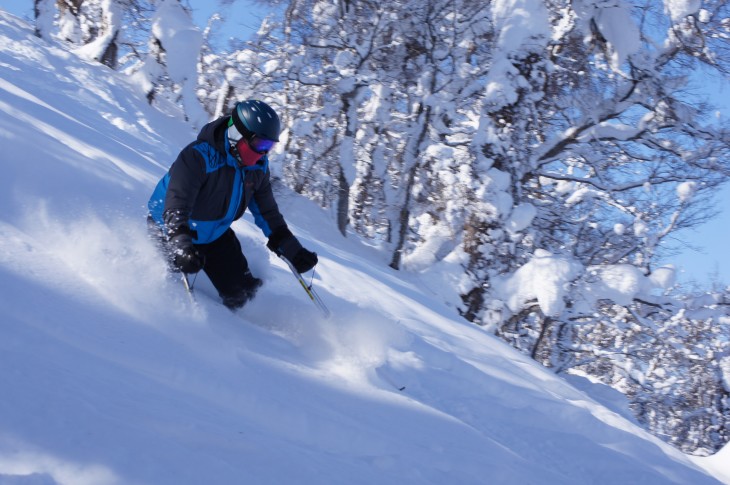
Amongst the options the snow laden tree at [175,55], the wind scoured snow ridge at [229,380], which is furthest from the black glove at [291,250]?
the snow laden tree at [175,55]

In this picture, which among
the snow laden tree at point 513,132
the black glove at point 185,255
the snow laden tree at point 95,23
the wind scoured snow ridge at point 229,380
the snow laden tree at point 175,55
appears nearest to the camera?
the wind scoured snow ridge at point 229,380

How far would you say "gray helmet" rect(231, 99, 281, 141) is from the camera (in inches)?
162

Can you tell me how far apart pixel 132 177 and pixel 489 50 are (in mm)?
7693

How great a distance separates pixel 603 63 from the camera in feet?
38.6

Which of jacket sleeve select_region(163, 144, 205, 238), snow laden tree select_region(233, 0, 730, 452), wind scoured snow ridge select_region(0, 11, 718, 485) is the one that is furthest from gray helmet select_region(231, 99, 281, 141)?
snow laden tree select_region(233, 0, 730, 452)

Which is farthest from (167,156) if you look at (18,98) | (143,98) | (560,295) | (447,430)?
(447,430)

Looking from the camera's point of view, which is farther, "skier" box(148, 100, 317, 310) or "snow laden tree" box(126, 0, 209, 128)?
"snow laden tree" box(126, 0, 209, 128)

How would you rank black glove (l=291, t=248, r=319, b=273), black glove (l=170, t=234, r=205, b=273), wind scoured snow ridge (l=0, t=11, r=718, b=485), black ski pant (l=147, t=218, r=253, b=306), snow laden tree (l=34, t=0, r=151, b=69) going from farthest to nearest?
snow laden tree (l=34, t=0, r=151, b=69) < black glove (l=291, t=248, r=319, b=273) < black ski pant (l=147, t=218, r=253, b=306) < black glove (l=170, t=234, r=205, b=273) < wind scoured snow ridge (l=0, t=11, r=718, b=485)

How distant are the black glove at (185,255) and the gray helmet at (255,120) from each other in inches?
31.1

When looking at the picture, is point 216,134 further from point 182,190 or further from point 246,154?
point 182,190

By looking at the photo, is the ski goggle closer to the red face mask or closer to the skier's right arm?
the red face mask

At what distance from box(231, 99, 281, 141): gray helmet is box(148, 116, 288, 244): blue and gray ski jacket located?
102 millimetres

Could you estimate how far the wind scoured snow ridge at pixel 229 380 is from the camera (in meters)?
1.99

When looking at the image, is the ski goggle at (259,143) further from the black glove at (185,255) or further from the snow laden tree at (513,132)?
the snow laden tree at (513,132)
